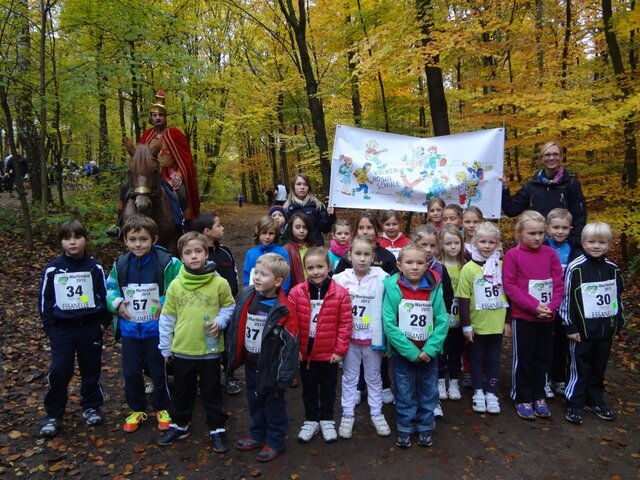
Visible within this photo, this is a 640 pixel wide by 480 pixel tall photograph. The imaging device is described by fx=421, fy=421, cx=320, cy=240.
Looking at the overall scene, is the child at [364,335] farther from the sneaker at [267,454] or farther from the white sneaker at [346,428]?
the sneaker at [267,454]

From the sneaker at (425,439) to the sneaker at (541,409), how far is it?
1256 millimetres

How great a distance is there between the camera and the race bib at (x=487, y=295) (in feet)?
13.9

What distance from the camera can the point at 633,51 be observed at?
8.31 meters

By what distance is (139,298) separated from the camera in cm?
396

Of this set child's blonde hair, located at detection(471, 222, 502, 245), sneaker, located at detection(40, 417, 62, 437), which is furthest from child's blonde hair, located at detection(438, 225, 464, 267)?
sneaker, located at detection(40, 417, 62, 437)

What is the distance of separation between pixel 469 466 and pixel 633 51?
8.88 metres

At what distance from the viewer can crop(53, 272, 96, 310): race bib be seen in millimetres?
3953

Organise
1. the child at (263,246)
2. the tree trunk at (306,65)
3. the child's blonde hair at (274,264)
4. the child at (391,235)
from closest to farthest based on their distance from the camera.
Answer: the child's blonde hair at (274,264)
the child at (263,246)
the child at (391,235)
the tree trunk at (306,65)

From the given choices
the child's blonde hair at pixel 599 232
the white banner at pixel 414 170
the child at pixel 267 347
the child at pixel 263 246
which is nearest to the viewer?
the child at pixel 267 347

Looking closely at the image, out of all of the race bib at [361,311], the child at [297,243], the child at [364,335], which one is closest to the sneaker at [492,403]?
the child at [364,335]

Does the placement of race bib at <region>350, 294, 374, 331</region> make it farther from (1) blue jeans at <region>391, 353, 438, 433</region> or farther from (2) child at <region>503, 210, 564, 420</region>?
(2) child at <region>503, 210, 564, 420</region>

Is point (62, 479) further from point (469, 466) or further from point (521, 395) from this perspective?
point (521, 395)

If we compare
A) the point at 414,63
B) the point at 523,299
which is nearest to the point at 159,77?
the point at 414,63

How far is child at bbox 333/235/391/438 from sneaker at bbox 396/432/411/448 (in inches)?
6.0
